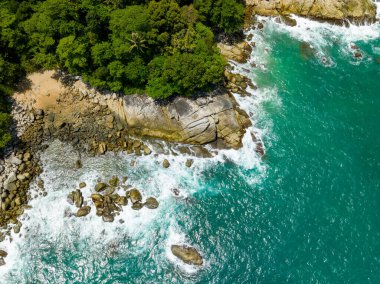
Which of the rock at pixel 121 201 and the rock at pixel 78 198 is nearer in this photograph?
the rock at pixel 78 198

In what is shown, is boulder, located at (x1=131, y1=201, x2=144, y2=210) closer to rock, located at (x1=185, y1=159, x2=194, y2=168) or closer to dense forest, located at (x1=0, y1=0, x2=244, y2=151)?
rock, located at (x1=185, y1=159, x2=194, y2=168)

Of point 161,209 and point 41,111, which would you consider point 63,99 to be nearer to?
point 41,111

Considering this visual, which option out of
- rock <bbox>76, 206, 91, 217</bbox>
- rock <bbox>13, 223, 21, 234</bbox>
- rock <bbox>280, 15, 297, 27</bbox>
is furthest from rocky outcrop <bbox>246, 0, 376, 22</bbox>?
rock <bbox>13, 223, 21, 234</bbox>

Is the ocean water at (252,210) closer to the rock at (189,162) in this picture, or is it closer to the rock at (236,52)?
the rock at (189,162)

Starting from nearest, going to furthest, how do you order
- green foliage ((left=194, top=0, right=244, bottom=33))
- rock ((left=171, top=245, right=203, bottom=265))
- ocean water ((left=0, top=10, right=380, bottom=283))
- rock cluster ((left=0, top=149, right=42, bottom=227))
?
ocean water ((left=0, top=10, right=380, bottom=283))
rock ((left=171, top=245, right=203, bottom=265))
rock cluster ((left=0, top=149, right=42, bottom=227))
green foliage ((left=194, top=0, right=244, bottom=33))

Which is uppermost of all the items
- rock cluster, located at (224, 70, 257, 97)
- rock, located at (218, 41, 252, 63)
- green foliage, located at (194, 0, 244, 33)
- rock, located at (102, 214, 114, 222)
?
green foliage, located at (194, 0, 244, 33)

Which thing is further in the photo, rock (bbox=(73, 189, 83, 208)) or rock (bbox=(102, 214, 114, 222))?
rock (bbox=(73, 189, 83, 208))

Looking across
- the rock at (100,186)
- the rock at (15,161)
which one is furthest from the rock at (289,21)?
the rock at (15,161)

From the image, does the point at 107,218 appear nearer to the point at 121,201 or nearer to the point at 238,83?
the point at 121,201
